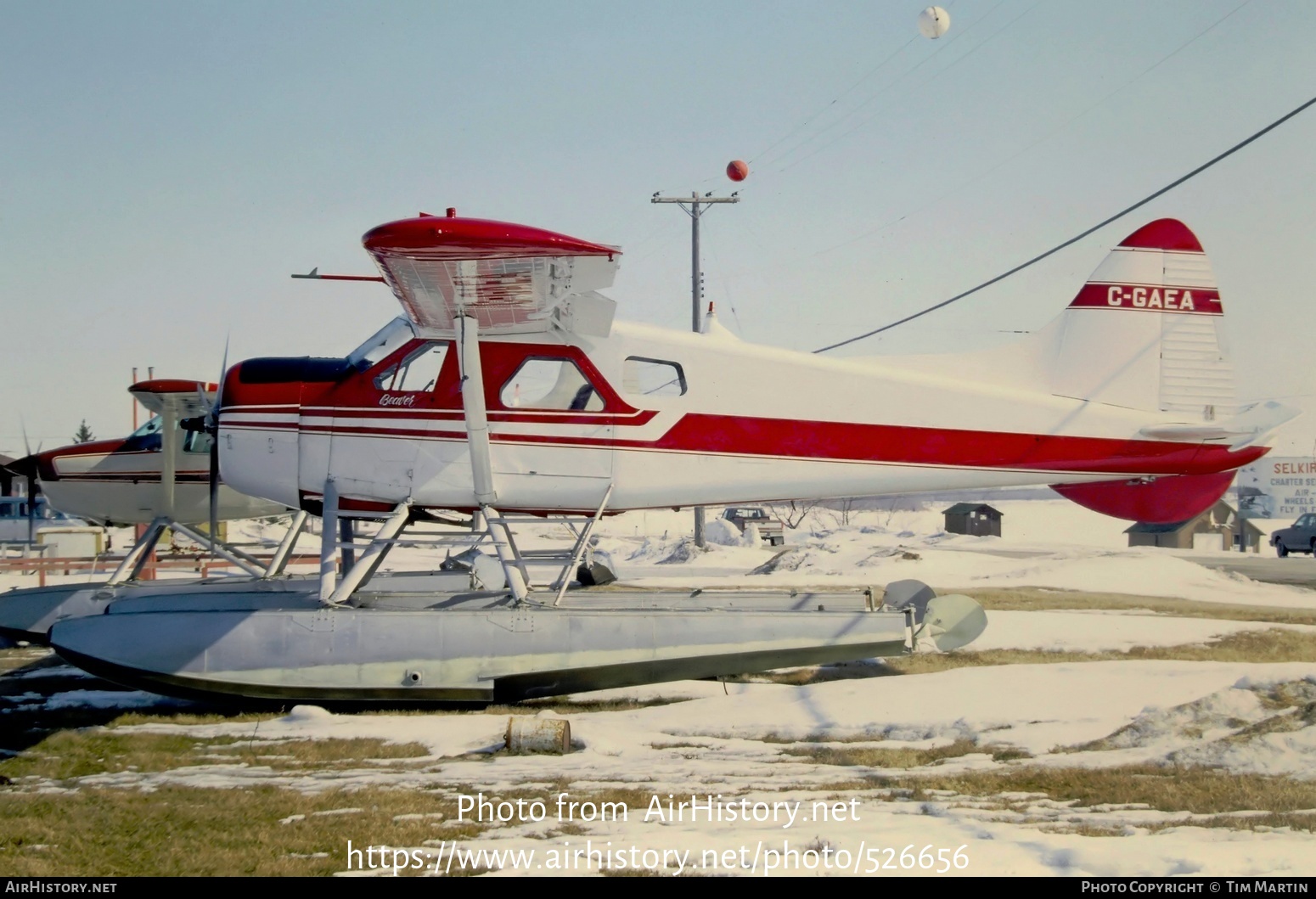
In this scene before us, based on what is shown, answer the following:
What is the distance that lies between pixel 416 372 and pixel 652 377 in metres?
1.94

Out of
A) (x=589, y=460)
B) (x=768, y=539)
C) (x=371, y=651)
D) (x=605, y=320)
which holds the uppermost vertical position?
(x=605, y=320)

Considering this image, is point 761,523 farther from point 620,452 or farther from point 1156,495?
point 620,452

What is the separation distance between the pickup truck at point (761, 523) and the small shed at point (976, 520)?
487 inches

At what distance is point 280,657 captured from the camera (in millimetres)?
7051

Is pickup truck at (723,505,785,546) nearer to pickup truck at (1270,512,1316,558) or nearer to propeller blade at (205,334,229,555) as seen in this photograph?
pickup truck at (1270,512,1316,558)

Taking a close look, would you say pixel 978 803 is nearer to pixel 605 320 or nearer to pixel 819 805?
pixel 819 805

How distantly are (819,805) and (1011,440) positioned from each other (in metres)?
4.38

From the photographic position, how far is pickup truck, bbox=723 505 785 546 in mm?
35875

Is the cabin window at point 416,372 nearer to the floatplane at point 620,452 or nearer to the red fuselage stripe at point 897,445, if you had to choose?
the floatplane at point 620,452

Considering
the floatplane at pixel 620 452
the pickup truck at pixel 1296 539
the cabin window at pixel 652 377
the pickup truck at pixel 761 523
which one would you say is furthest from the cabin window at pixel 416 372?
the pickup truck at pixel 1296 539

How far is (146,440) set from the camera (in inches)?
440

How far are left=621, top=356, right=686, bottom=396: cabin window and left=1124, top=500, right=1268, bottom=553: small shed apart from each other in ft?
105

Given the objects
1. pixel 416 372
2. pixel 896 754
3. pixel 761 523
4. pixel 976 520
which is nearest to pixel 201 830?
pixel 896 754

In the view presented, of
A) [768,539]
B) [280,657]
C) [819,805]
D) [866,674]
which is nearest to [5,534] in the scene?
[768,539]
